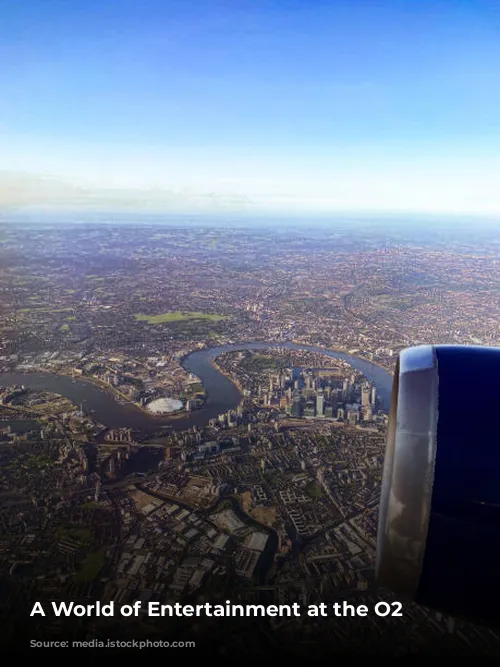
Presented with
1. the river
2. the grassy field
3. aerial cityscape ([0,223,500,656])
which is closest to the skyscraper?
aerial cityscape ([0,223,500,656])

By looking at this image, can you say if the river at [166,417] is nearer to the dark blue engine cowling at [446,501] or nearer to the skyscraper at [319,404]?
the skyscraper at [319,404]

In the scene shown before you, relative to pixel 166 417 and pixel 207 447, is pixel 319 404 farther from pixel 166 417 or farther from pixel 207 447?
pixel 166 417

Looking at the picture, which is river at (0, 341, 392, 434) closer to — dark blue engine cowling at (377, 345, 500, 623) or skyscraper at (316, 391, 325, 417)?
skyscraper at (316, 391, 325, 417)

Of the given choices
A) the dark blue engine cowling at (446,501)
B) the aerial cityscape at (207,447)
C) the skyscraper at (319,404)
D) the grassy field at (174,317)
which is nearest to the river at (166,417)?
the aerial cityscape at (207,447)

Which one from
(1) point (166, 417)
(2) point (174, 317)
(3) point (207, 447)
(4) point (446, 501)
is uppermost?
(4) point (446, 501)

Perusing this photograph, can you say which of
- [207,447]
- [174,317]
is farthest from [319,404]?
[174,317]

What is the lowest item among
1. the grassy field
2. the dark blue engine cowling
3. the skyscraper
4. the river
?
the river

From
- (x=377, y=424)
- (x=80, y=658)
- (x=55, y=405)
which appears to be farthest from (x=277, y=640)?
(x=55, y=405)
